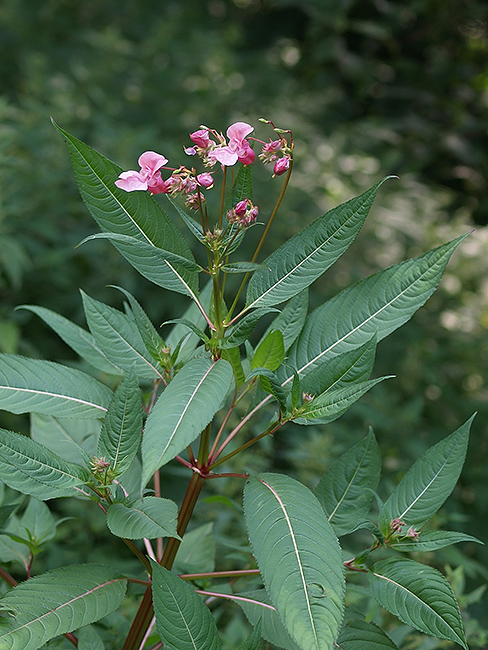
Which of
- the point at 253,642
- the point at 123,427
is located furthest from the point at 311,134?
the point at 253,642

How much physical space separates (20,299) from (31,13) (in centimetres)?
213

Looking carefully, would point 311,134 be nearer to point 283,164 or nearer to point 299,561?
point 283,164

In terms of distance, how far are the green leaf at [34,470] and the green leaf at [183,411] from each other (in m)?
0.15

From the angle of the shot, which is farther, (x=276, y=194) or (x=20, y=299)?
(x=276, y=194)

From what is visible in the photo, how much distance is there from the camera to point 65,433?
1.03 m

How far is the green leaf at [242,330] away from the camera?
2.40 feet

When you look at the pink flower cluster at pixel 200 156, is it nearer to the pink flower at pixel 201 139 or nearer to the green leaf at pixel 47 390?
the pink flower at pixel 201 139

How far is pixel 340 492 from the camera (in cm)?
93

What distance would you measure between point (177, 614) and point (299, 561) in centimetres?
17

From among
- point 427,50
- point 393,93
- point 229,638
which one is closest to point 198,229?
point 229,638

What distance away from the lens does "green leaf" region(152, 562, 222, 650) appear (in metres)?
0.69

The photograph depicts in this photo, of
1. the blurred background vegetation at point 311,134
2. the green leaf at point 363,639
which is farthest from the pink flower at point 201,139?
the blurred background vegetation at point 311,134

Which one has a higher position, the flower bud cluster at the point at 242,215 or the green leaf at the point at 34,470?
the flower bud cluster at the point at 242,215

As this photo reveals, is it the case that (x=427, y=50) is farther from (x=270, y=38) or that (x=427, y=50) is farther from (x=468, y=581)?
(x=468, y=581)
